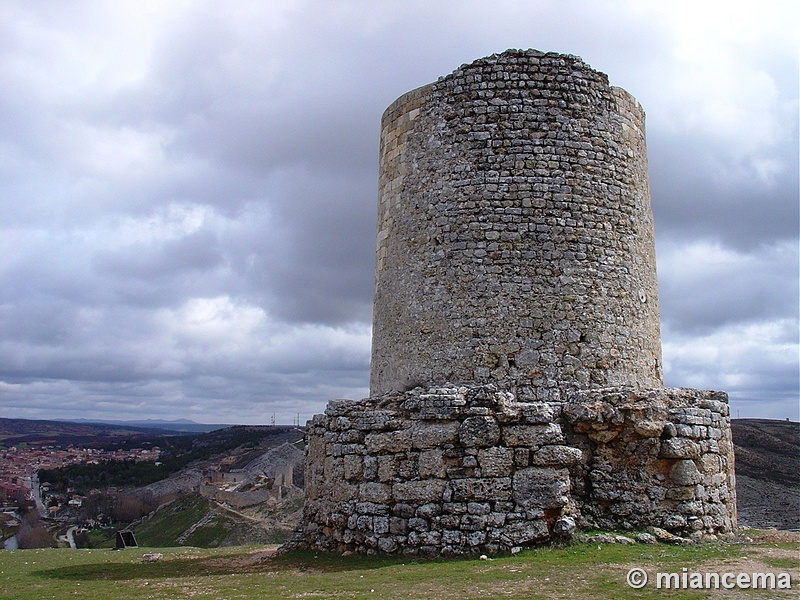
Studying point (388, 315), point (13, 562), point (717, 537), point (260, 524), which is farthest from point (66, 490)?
point (717, 537)

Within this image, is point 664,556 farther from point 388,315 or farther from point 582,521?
point 388,315

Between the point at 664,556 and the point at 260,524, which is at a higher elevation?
the point at 664,556

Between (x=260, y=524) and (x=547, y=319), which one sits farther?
(x=260, y=524)

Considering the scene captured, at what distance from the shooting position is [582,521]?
10398 mm

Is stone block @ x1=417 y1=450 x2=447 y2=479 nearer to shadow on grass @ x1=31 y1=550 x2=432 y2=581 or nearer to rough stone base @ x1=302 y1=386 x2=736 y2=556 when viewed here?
rough stone base @ x1=302 y1=386 x2=736 y2=556

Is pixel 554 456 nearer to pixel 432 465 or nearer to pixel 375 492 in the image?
pixel 432 465

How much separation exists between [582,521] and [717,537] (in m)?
2.19

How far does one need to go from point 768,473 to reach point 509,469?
21.4m

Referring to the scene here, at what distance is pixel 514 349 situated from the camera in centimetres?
1180

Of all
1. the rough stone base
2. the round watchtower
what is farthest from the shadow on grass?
the round watchtower

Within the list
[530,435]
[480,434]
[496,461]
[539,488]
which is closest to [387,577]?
[496,461]

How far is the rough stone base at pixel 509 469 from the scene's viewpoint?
9.91m

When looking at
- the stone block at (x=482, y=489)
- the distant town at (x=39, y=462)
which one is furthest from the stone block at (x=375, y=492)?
the distant town at (x=39, y=462)

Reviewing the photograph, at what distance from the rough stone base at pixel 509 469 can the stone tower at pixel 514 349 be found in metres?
0.03
